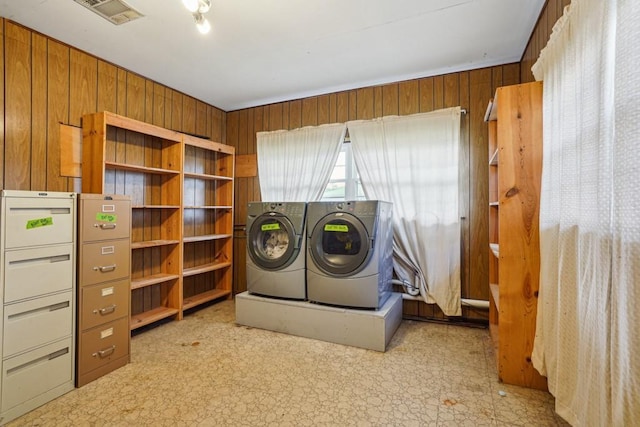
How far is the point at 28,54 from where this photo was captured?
2.19 meters

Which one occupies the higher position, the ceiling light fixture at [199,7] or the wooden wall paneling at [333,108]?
the wooden wall paneling at [333,108]

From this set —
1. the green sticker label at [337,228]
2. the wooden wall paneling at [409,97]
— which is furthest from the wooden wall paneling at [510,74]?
the green sticker label at [337,228]

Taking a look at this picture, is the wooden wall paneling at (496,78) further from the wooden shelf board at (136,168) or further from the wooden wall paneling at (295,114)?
the wooden shelf board at (136,168)

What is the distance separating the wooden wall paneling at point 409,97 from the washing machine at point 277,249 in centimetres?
142

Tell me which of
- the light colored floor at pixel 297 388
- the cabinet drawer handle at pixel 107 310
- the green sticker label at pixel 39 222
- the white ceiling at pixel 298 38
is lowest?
the light colored floor at pixel 297 388

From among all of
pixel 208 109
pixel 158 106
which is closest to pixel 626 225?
pixel 158 106

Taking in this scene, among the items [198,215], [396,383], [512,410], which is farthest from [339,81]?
[512,410]

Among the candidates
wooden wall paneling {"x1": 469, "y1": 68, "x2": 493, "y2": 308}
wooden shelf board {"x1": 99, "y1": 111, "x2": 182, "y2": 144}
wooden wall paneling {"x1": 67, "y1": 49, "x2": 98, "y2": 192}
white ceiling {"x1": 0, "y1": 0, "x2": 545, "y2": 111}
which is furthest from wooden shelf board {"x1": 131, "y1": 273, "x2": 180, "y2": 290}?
wooden wall paneling {"x1": 469, "y1": 68, "x2": 493, "y2": 308}

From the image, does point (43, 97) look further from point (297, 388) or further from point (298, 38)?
point (297, 388)

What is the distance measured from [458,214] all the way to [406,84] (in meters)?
1.39

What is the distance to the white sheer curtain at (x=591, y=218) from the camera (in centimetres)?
89

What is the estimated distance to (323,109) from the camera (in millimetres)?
3490

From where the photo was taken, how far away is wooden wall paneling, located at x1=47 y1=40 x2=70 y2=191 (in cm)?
229

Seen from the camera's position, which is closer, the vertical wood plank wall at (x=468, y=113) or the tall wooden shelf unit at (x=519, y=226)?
the tall wooden shelf unit at (x=519, y=226)
